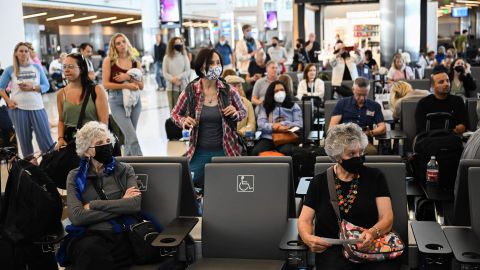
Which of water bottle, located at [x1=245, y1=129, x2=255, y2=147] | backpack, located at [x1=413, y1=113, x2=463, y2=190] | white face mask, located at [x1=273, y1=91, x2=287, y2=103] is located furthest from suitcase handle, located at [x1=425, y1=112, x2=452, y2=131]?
water bottle, located at [x1=245, y1=129, x2=255, y2=147]

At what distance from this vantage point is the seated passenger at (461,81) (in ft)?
32.4

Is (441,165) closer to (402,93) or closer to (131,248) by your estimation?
(131,248)

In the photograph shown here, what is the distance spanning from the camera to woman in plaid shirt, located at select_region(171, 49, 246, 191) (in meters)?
5.06

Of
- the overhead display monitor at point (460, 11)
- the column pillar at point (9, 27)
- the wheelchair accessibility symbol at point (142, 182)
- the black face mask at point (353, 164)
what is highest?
the overhead display monitor at point (460, 11)

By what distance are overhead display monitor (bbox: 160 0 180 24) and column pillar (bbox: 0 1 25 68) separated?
5110 millimetres

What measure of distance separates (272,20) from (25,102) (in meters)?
18.2

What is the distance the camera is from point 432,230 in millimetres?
3492

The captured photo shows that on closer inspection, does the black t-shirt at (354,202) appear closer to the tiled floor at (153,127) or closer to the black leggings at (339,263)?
the black leggings at (339,263)

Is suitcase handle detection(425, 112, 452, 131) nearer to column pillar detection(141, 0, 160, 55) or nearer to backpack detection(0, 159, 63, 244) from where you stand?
backpack detection(0, 159, 63, 244)

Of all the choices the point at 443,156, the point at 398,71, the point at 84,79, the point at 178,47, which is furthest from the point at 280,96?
the point at 398,71

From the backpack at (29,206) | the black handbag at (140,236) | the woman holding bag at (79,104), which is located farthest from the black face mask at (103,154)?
the woman holding bag at (79,104)

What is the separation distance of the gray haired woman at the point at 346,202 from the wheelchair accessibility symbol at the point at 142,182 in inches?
43.6

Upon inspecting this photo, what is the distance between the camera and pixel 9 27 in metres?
10.6

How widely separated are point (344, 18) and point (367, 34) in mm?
1432
